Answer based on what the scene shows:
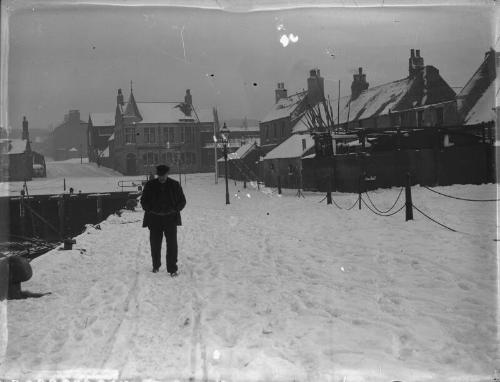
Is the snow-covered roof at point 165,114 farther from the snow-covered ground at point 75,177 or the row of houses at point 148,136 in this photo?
the snow-covered ground at point 75,177

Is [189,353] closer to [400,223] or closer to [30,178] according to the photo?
[400,223]

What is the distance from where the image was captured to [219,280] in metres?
5.96

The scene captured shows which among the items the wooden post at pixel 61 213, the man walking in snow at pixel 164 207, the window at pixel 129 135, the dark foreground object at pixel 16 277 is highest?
the window at pixel 129 135

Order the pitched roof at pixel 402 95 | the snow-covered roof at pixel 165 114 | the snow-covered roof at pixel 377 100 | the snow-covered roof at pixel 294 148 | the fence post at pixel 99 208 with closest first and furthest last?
the snow-covered roof at pixel 165 114 → the fence post at pixel 99 208 → the pitched roof at pixel 402 95 → the snow-covered roof at pixel 294 148 → the snow-covered roof at pixel 377 100

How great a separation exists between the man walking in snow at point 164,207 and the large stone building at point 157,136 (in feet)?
16.6

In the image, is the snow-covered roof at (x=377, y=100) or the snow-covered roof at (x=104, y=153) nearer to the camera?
the snow-covered roof at (x=104, y=153)

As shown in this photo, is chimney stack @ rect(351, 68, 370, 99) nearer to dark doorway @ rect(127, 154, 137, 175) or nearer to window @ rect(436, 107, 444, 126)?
window @ rect(436, 107, 444, 126)

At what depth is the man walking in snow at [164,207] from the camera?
6.42m

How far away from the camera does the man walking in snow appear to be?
6.42 m

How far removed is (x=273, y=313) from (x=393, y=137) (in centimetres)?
1861

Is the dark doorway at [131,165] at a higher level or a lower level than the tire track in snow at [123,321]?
higher

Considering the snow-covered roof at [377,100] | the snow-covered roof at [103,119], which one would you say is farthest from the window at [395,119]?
the snow-covered roof at [103,119]

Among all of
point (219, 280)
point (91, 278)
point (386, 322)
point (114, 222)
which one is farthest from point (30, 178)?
point (386, 322)

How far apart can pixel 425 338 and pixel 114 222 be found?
491 inches
